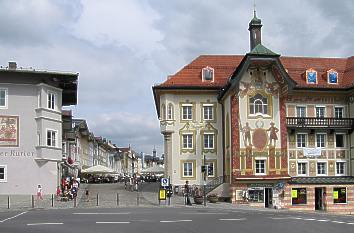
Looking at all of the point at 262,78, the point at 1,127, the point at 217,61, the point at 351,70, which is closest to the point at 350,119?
the point at 351,70

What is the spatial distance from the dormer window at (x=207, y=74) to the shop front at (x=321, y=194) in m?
12.7

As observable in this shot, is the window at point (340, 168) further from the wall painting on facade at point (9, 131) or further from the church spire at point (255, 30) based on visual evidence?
the wall painting on facade at point (9, 131)

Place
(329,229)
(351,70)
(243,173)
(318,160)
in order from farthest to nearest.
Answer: (351,70), (318,160), (243,173), (329,229)

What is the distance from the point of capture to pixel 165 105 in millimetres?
52656

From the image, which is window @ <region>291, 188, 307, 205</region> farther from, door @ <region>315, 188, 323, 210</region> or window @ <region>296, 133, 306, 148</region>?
window @ <region>296, 133, 306, 148</region>

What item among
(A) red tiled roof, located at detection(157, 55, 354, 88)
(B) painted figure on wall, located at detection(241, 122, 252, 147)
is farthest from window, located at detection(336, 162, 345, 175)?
(B) painted figure on wall, located at detection(241, 122, 252, 147)

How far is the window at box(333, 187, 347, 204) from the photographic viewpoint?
164 ft

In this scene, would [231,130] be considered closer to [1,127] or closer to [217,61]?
[217,61]

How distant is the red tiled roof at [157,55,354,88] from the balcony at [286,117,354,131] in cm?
344

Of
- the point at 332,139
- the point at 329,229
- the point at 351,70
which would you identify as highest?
the point at 351,70

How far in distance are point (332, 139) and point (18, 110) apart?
28.6m

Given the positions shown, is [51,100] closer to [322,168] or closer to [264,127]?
[264,127]

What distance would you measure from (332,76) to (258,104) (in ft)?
33.0

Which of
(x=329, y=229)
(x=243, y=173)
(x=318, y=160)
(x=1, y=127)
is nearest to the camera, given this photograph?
(x=329, y=229)
